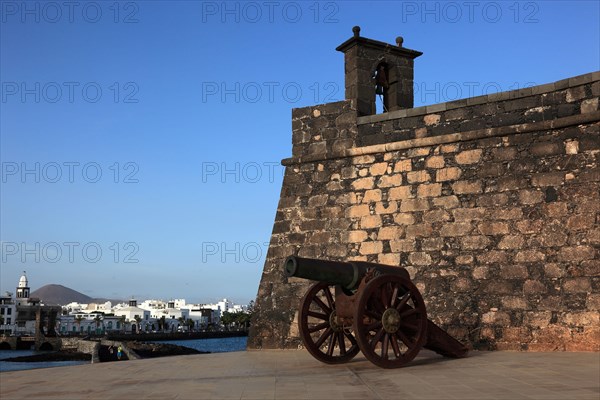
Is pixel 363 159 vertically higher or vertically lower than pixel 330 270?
higher

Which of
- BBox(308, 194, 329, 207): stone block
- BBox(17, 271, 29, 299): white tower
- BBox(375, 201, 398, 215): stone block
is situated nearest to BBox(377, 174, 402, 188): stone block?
BBox(375, 201, 398, 215): stone block

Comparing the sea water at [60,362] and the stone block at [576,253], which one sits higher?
the stone block at [576,253]

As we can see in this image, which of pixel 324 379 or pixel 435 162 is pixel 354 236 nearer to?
pixel 435 162

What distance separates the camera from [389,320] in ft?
21.4

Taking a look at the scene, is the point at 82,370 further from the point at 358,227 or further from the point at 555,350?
the point at 555,350

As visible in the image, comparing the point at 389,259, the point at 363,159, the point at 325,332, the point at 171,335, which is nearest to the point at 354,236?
the point at 389,259

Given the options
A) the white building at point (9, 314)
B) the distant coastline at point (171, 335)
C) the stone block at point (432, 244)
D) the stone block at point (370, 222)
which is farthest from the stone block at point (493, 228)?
the white building at point (9, 314)

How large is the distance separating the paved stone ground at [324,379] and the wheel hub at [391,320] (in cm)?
42

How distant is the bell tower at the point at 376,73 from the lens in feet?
33.5

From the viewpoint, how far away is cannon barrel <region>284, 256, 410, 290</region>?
21.1 feet

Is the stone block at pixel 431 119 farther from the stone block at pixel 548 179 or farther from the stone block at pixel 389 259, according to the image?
the stone block at pixel 389 259

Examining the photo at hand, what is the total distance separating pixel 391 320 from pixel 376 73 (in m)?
5.37

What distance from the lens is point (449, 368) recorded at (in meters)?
6.25

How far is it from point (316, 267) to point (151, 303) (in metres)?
173
